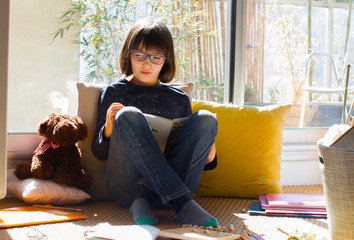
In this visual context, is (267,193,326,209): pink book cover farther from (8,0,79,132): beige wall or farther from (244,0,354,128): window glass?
(8,0,79,132): beige wall

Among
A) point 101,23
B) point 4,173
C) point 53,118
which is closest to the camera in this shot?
point 4,173

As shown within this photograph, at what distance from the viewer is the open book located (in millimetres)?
1703

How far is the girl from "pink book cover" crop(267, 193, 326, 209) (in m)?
0.32

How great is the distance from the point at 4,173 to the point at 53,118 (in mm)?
714

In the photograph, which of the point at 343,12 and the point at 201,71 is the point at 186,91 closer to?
the point at 201,71

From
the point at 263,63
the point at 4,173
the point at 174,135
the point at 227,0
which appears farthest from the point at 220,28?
the point at 4,173

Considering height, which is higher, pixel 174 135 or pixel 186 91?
pixel 186 91

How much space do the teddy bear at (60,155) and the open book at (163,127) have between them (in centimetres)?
40

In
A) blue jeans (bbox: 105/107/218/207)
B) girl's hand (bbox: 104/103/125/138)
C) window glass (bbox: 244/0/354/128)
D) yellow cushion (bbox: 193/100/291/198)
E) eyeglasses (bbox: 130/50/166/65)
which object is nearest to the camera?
blue jeans (bbox: 105/107/218/207)

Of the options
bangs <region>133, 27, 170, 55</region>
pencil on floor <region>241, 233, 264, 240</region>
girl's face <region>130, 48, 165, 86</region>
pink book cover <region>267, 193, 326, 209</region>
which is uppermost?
bangs <region>133, 27, 170, 55</region>

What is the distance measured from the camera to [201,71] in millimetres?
2580

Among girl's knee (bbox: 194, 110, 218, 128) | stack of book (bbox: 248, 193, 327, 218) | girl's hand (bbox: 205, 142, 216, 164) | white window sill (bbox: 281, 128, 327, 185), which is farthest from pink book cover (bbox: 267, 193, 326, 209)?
white window sill (bbox: 281, 128, 327, 185)

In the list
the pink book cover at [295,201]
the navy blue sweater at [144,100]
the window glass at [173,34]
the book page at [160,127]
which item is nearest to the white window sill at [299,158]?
the window glass at [173,34]

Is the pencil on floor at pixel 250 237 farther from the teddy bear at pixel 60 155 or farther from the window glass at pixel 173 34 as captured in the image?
the window glass at pixel 173 34
